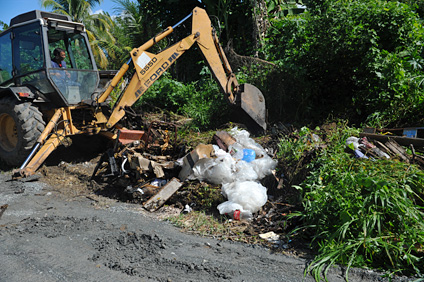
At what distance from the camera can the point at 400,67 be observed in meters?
6.05

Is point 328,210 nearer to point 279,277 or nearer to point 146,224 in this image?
point 279,277

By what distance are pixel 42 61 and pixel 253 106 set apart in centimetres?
400

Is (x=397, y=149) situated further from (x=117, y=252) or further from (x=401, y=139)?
(x=117, y=252)

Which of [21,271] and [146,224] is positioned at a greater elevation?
[21,271]

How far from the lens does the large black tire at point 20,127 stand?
573 centimetres

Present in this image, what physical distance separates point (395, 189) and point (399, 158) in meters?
1.23

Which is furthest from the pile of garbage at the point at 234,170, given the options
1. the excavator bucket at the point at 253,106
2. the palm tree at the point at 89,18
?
the palm tree at the point at 89,18

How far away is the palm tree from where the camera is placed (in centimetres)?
2153

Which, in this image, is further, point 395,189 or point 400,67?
point 400,67

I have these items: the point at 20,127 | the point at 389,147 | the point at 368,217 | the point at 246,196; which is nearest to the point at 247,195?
the point at 246,196

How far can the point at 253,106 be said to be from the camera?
21.3 ft

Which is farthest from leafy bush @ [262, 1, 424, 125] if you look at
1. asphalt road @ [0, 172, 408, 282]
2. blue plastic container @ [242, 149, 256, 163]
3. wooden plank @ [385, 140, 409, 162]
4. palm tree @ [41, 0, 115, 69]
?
palm tree @ [41, 0, 115, 69]

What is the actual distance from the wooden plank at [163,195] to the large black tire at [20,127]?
114 inches

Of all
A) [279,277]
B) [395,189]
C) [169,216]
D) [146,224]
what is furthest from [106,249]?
[395,189]
